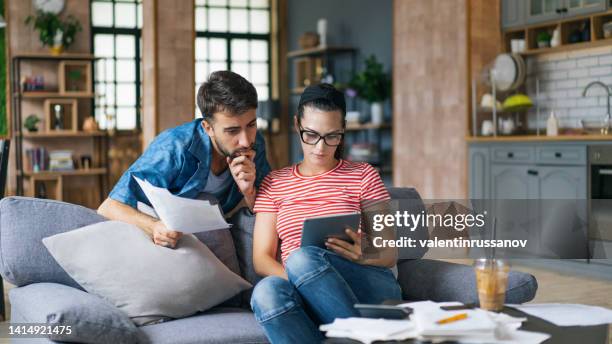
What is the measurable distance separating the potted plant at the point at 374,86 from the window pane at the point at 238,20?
254 cm

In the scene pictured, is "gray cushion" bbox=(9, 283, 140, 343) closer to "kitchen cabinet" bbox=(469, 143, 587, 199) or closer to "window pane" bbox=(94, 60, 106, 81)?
"kitchen cabinet" bbox=(469, 143, 587, 199)

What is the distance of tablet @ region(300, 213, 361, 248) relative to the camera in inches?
89.0

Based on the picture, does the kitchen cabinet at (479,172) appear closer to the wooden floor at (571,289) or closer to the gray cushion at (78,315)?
the wooden floor at (571,289)

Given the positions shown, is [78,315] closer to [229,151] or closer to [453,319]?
[229,151]

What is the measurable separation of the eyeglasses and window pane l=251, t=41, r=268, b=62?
8.08 metres

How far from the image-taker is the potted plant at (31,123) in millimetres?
8656

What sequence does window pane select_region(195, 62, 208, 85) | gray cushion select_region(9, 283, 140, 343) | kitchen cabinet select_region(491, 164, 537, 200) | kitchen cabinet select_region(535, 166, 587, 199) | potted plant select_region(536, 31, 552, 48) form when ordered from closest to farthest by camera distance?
gray cushion select_region(9, 283, 140, 343) → kitchen cabinet select_region(535, 166, 587, 199) → kitchen cabinet select_region(491, 164, 537, 200) → potted plant select_region(536, 31, 552, 48) → window pane select_region(195, 62, 208, 85)

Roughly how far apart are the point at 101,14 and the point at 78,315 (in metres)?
7.94

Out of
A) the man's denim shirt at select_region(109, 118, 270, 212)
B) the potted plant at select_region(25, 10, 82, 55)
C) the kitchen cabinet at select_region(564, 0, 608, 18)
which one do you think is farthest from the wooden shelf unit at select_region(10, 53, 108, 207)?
the man's denim shirt at select_region(109, 118, 270, 212)

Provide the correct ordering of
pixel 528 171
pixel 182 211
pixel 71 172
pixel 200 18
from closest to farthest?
pixel 182 211 < pixel 528 171 < pixel 71 172 < pixel 200 18

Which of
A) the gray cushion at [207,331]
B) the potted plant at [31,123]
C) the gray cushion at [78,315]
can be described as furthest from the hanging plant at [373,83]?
the gray cushion at [78,315]

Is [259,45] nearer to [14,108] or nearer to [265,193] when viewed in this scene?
[14,108]

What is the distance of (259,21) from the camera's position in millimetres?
10500

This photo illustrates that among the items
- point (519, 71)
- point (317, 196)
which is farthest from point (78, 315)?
point (519, 71)
